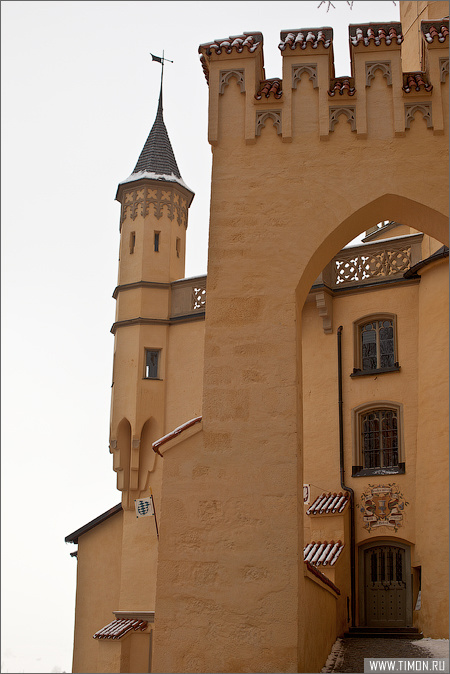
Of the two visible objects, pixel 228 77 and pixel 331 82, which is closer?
pixel 331 82

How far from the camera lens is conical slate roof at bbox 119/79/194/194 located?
21.6 meters

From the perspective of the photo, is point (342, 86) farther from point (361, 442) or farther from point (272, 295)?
point (361, 442)

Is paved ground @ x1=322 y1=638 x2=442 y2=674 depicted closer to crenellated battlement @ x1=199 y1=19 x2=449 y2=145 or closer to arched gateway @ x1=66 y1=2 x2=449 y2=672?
arched gateway @ x1=66 y1=2 x2=449 y2=672

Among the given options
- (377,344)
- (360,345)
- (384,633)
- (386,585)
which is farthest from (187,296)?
(384,633)

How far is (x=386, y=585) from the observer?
17.2 meters

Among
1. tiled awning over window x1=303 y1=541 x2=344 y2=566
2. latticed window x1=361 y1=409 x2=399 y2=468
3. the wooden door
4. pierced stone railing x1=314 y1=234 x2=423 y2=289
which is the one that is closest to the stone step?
the wooden door

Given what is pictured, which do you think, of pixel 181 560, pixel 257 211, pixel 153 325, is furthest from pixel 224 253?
pixel 153 325

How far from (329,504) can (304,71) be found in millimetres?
9865

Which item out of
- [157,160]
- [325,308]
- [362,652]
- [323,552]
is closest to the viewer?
[362,652]

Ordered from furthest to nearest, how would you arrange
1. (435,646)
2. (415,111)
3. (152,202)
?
(152,202) < (435,646) < (415,111)

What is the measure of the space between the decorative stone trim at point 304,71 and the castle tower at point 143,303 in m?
11.0

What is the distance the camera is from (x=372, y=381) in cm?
1833

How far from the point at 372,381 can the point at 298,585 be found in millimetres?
10182

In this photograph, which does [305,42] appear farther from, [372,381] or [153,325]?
[153,325]
